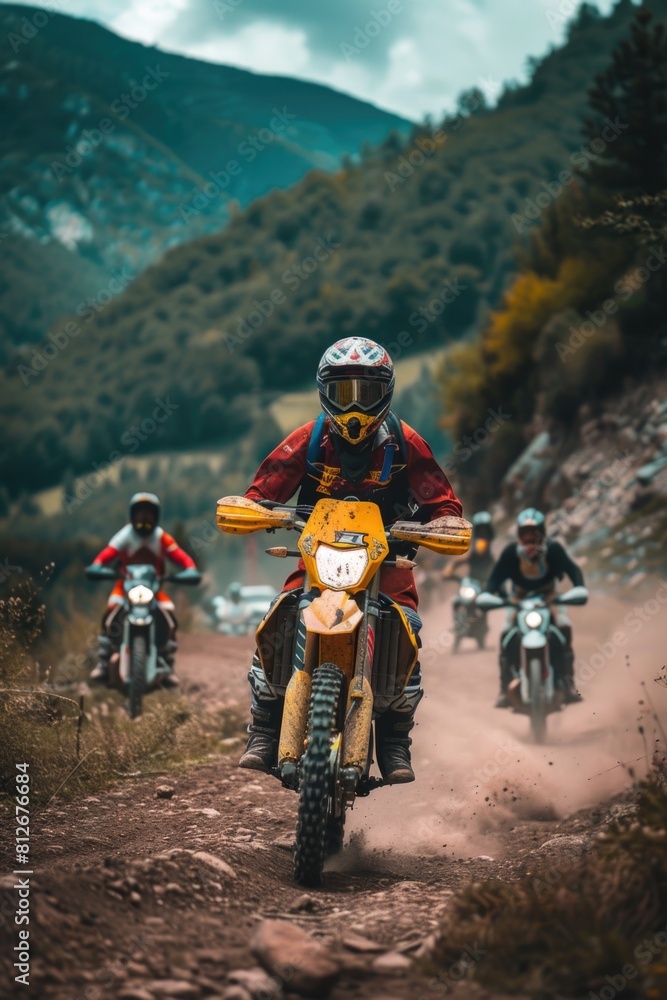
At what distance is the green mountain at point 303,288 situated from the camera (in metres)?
123

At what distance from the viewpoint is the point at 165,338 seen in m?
143

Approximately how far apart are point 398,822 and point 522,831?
0.79 meters

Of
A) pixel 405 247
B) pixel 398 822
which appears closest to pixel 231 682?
pixel 398 822

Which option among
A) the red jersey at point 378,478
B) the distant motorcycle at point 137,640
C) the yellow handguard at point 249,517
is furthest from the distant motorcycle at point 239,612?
the yellow handguard at point 249,517

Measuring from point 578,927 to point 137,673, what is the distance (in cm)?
842

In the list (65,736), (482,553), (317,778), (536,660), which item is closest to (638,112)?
(482,553)

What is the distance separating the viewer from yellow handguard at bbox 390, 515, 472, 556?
677 cm

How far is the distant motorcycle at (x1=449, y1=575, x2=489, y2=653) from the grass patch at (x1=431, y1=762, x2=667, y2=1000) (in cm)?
1395

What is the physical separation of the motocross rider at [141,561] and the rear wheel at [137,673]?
31 centimetres

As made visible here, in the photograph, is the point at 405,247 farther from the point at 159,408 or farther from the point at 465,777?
the point at 465,777

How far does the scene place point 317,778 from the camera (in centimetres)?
593

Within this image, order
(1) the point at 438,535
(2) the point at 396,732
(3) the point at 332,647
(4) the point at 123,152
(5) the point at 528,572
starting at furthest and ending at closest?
(4) the point at 123,152 → (5) the point at 528,572 → (2) the point at 396,732 → (1) the point at 438,535 → (3) the point at 332,647

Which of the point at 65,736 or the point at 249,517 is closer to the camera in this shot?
the point at 249,517

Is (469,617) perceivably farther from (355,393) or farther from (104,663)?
(355,393)
